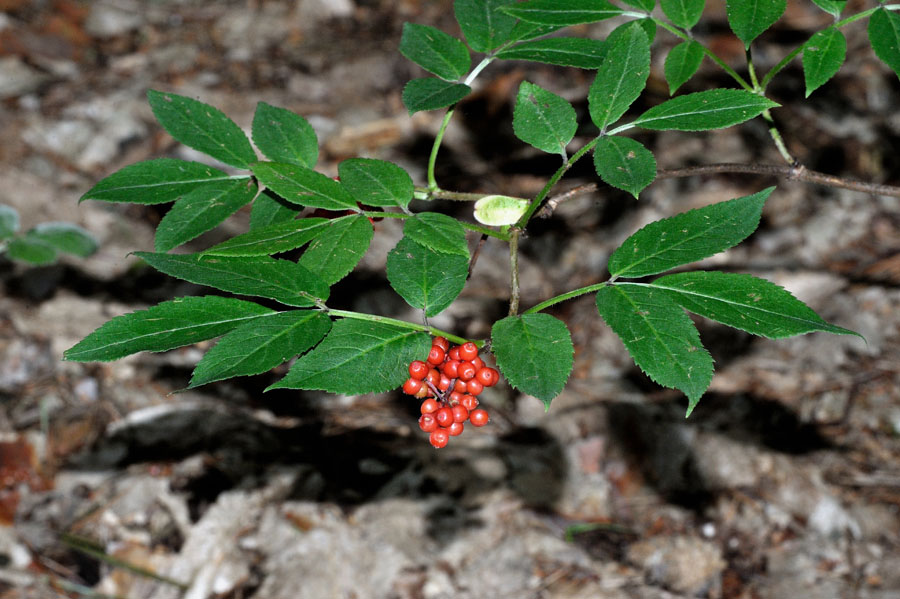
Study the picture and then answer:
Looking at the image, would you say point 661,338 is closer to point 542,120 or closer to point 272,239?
point 542,120

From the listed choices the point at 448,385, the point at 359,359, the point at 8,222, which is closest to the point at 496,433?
the point at 448,385

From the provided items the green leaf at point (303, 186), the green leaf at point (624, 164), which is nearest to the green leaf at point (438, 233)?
the green leaf at point (303, 186)

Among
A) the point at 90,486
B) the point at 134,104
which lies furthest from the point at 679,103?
the point at 134,104

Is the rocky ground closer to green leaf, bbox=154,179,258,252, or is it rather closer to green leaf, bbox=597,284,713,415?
green leaf, bbox=154,179,258,252

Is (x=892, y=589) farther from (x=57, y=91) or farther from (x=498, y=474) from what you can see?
(x=57, y=91)

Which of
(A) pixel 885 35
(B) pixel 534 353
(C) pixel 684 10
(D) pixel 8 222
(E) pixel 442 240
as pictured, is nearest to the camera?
(B) pixel 534 353

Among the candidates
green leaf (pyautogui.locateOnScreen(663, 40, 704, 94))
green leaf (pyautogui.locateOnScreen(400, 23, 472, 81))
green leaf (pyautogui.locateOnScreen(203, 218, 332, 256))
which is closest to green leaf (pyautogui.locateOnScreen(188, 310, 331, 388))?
green leaf (pyautogui.locateOnScreen(203, 218, 332, 256))

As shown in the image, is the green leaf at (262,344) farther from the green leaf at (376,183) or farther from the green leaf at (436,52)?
the green leaf at (436,52)
